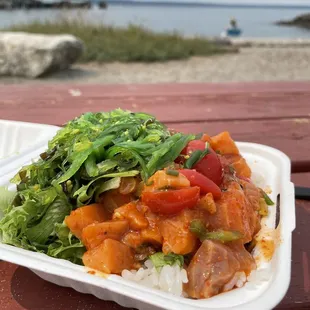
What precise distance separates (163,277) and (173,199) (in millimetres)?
186

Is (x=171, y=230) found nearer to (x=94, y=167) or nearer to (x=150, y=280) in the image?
(x=150, y=280)

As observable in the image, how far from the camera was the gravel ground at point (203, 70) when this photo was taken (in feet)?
27.5

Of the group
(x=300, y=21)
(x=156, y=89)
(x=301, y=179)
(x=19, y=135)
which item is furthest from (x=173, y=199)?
(x=300, y=21)

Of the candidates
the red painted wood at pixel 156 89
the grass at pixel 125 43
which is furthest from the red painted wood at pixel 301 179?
the grass at pixel 125 43

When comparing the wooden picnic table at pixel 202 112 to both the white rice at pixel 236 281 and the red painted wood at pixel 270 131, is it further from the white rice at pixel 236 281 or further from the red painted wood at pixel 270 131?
the white rice at pixel 236 281

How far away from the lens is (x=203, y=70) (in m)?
9.41

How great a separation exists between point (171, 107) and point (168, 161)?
4.81 ft

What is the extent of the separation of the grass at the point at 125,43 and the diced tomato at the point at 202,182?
360 inches

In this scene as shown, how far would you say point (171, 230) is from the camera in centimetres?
110

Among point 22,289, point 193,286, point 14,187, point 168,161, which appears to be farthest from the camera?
point 14,187

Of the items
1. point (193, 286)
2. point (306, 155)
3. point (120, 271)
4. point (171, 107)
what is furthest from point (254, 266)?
point (171, 107)

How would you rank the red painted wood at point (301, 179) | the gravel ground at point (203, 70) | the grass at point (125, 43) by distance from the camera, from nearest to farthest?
the red painted wood at point (301, 179) < the gravel ground at point (203, 70) < the grass at point (125, 43)

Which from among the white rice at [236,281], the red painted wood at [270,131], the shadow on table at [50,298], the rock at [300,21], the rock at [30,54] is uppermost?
the white rice at [236,281]

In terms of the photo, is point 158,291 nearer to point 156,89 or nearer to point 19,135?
point 19,135
